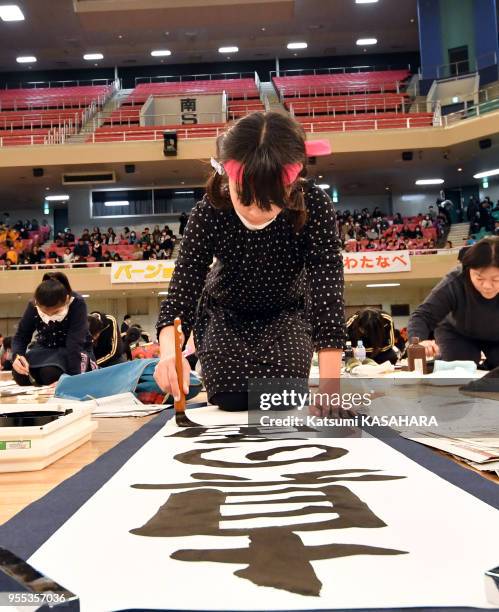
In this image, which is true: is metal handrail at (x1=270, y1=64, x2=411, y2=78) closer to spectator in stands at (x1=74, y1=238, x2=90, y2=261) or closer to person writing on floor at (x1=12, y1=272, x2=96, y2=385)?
spectator in stands at (x1=74, y1=238, x2=90, y2=261)

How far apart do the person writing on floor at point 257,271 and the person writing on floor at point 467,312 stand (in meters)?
0.86

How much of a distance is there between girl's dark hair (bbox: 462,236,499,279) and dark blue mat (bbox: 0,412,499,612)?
124 cm

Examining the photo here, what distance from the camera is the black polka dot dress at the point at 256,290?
4.58 ft

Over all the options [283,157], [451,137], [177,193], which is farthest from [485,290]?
[177,193]

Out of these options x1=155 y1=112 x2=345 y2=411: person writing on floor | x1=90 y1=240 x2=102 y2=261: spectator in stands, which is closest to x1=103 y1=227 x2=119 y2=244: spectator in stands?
x1=90 y1=240 x2=102 y2=261: spectator in stands

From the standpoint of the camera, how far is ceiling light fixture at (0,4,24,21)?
492 inches

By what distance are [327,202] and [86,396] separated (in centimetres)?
102

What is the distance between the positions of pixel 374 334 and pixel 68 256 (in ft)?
32.2

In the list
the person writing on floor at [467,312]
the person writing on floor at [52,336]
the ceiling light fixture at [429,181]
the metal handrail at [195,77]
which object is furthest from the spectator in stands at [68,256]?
the person writing on floor at [467,312]

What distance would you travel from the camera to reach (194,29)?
13961 millimetres

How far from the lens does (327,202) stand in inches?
56.9

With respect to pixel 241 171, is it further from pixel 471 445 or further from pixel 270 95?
pixel 270 95

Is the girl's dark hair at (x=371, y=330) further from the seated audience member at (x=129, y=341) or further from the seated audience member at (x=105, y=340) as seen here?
the seated audience member at (x=129, y=341)

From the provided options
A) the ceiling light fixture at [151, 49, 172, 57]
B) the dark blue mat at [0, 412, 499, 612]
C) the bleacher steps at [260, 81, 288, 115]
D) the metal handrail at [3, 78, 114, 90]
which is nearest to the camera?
the dark blue mat at [0, 412, 499, 612]
